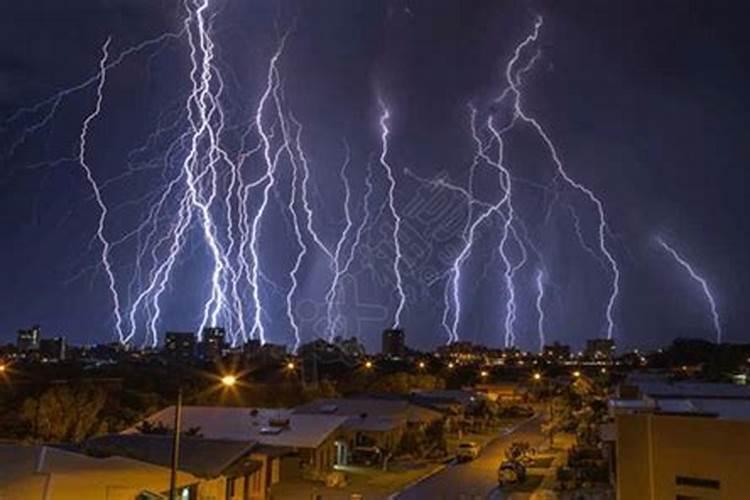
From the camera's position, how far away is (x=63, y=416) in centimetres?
2277

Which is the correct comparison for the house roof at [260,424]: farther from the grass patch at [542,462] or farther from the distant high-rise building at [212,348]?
the distant high-rise building at [212,348]

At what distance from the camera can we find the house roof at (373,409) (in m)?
28.3

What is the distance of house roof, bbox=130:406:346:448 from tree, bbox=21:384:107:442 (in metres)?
1.60

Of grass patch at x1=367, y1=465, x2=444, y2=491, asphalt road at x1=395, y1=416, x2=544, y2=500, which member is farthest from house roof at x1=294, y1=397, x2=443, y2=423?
grass patch at x1=367, y1=465, x2=444, y2=491

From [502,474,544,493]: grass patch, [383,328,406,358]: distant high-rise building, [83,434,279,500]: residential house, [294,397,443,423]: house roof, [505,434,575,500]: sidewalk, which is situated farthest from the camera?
[383,328,406,358]: distant high-rise building

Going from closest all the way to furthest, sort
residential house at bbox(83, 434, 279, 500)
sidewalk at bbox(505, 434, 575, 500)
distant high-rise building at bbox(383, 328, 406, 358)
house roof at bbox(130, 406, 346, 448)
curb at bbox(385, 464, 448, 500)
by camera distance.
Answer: residential house at bbox(83, 434, 279, 500) → sidewalk at bbox(505, 434, 575, 500) → curb at bbox(385, 464, 448, 500) → house roof at bbox(130, 406, 346, 448) → distant high-rise building at bbox(383, 328, 406, 358)

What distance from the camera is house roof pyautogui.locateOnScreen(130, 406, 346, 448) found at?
21.6 metres

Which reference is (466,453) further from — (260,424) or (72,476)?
(72,476)

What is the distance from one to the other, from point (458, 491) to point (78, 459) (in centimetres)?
977

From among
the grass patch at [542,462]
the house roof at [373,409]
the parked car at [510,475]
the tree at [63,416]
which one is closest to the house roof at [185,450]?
the tree at [63,416]

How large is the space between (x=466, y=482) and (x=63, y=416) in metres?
11.2

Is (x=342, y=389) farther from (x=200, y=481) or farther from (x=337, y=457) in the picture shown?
(x=200, y=481)

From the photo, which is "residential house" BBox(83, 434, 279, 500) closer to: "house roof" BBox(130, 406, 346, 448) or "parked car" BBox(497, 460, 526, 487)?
"house roof" BBox(130, 406, 346, 448)

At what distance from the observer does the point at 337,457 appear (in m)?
24.6
